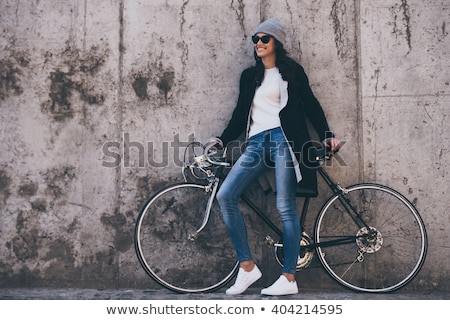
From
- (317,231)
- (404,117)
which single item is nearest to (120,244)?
(317,231)

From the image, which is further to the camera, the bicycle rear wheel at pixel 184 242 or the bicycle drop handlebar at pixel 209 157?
the bicycle rear wheel at pixel 184 242

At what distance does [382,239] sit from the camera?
5.54 m

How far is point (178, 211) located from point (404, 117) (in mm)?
2482

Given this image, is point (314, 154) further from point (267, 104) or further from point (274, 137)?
point (267, 104)

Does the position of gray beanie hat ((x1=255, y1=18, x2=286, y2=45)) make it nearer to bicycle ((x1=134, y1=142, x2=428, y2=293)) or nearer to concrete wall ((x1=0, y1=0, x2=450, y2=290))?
concrete wall ((x1=0, y1=0, x2=450, y2=290))

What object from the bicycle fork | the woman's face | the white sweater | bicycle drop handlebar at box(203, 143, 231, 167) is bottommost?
the bicycle fork

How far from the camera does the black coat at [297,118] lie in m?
5.24

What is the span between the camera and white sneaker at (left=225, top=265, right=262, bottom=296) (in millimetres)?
5219

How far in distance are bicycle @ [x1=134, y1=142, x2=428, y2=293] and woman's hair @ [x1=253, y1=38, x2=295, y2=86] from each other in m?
0.84

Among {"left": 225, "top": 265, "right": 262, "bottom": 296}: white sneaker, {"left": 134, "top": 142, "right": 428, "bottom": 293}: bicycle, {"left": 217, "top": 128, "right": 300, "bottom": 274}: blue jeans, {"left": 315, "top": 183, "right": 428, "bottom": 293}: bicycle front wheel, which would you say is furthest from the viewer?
{"left": 315, "top": 183, "right": 428, "bottom": 293}: bicycle front wheel

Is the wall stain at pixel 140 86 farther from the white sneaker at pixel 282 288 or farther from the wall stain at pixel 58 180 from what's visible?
the white sneaker at pixel 282 288

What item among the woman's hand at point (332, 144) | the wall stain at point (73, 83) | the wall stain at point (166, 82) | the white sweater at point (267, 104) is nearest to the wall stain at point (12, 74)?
the wall stain at point (73, 83)

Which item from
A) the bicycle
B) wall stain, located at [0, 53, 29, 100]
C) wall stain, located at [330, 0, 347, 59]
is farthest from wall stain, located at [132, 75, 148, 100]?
wall stain, located at [330, 0, 347, 59]

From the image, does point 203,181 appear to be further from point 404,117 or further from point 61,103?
point 404,117
